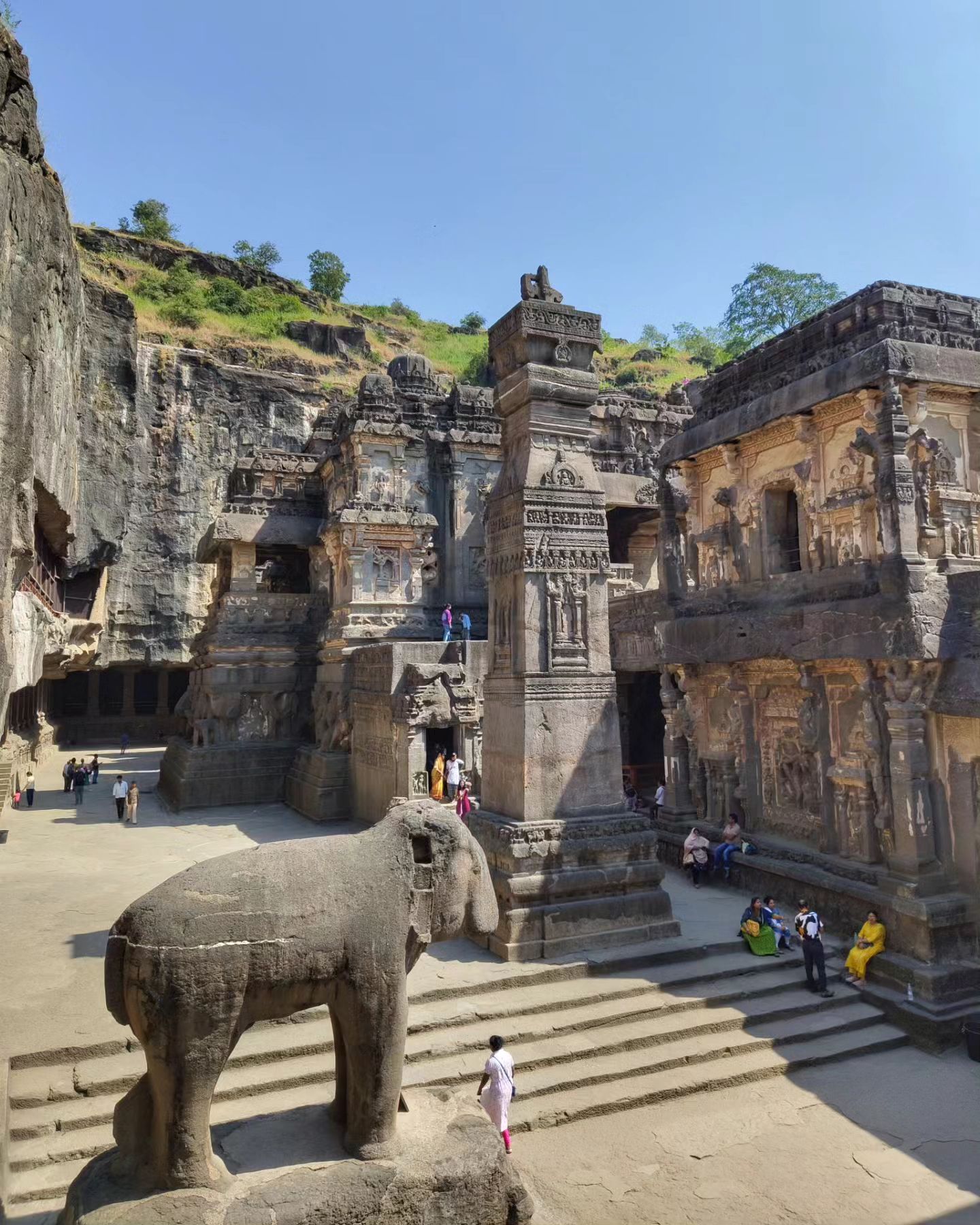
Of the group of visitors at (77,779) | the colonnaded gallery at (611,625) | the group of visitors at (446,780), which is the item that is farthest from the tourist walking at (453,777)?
the group of visitors at (77,779)

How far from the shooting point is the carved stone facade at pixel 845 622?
8758 mm

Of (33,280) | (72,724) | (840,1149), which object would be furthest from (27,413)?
(72,724)

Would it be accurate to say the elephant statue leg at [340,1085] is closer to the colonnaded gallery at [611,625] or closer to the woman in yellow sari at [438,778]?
the colonnaded gallery at [611,625]

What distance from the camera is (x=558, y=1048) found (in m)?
6.66

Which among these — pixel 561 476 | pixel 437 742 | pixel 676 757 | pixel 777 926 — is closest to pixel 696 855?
pixel 676 757

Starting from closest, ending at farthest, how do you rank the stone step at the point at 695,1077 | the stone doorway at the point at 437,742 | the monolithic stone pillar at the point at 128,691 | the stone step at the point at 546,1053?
the stone step at the point at 546,1053
the stone step at the point at 695,1077
the stone doorway at the point at 437,742
the monolithic stone pillar at the point at 128,691

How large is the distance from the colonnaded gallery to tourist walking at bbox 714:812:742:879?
294 mm

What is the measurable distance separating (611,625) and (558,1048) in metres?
9.67

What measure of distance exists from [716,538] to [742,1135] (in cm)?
844

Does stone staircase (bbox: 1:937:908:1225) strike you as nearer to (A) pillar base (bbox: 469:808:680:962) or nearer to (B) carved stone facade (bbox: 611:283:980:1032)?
(A) pillar base (bbox: 469:808:680:962)

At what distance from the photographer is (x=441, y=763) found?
14008 mm

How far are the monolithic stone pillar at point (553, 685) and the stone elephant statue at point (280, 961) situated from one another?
3.56 m

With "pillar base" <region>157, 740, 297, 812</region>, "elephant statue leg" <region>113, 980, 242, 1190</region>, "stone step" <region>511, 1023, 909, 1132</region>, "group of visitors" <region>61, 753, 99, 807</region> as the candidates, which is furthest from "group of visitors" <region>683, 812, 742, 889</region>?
"group of visitors" <region>61, 753, 99, 807</region>

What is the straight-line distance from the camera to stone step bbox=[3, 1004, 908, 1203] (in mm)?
5289
